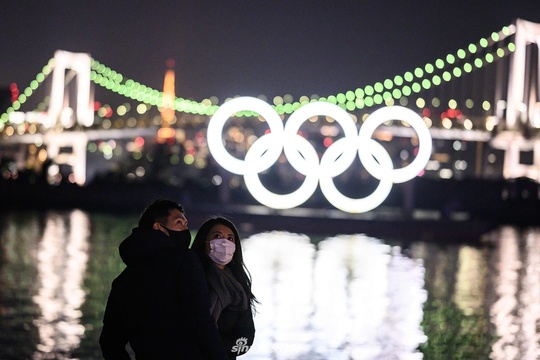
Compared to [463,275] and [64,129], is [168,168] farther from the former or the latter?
[463,275]

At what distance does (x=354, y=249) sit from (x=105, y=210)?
11.6 meters

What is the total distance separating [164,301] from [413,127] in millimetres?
22289

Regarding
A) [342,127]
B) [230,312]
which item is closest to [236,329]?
[230,312]

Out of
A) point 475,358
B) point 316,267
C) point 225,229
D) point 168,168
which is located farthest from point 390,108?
point 168,168

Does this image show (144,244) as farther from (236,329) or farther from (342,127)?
(342,127)

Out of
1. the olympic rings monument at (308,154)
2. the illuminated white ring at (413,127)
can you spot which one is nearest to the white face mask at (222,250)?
the illuminated white ring at (413,127)

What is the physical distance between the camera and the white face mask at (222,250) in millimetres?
3529

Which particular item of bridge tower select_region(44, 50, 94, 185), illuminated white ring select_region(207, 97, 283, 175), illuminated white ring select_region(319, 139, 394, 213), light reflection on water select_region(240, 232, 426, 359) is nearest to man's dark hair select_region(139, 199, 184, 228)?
light reflection on water select_region(240, 232, 426, 359)

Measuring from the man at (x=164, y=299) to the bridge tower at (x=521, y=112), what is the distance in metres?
38.1

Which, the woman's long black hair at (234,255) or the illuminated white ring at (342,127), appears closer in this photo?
the woman's long black hair at (234,255)

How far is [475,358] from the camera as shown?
7316mm

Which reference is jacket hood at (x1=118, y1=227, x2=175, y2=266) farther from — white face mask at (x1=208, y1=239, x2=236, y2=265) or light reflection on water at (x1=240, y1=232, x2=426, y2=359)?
light reflection on water at (x1=240, y1=232, x2=426, y2=359)

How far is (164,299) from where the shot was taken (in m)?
3.44

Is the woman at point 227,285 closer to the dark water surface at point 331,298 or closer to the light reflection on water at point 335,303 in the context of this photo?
the dark water surface at point 331,298
